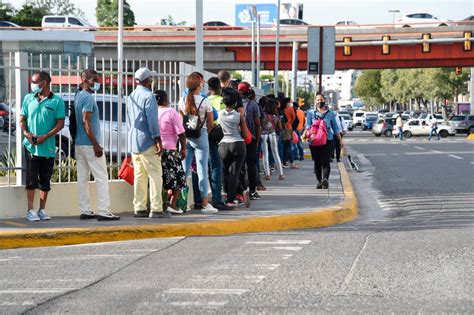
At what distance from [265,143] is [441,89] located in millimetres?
Answer: 93974

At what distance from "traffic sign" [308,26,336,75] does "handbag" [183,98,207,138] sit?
1796 centimetres

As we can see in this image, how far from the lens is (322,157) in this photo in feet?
60.2

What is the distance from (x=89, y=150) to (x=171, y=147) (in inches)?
45.4

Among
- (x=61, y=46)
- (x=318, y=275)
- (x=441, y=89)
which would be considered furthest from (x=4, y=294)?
(x=441, y=89)

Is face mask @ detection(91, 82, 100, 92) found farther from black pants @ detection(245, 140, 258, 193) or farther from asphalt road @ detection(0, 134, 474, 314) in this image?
black pants @ detection(245, 140, 258, 193)

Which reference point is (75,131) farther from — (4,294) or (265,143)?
(265,143)

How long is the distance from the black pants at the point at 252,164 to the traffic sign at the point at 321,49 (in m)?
15.3

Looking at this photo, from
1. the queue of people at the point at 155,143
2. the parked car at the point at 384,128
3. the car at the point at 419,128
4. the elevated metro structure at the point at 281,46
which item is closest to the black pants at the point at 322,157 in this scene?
the queue of people at the point at 155,143

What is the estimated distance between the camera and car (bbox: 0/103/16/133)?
13.0 m

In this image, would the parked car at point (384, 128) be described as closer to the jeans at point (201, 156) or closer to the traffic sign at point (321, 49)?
the traffic sign at point (321, 49)

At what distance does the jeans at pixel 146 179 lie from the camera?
13.0m

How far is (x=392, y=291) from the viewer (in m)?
7.93

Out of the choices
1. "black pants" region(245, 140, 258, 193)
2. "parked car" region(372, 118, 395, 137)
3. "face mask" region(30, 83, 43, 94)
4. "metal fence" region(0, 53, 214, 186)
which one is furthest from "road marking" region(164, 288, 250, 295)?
"parked car" region(372, 118, 395, 137)

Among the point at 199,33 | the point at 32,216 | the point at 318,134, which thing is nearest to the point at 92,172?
the point at 32,216
